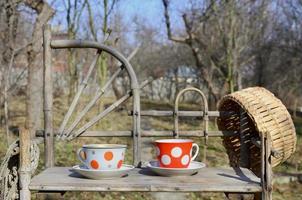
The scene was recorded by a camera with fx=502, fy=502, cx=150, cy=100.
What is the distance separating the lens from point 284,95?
1347 centimetres

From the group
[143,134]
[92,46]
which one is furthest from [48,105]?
[143,134]

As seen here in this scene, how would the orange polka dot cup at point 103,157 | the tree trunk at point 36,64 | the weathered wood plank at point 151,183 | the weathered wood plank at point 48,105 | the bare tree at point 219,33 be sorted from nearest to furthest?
the weathered wood plank at point 151,183, the orange polka dot cup at point 103,157, the weathered wood plank at point 48,105, the tree trunk at point 36,64, the bare tree at point 219,33

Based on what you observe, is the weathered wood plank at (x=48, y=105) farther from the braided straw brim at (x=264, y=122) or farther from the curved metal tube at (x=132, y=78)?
the braided straw brim at (x=264, y=122)

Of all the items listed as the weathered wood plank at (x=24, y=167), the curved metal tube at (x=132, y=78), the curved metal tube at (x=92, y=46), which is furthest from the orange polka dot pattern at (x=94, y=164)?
the curved metal tube at (x=92, y=46)

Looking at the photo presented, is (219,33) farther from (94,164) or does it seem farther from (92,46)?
(94,164)

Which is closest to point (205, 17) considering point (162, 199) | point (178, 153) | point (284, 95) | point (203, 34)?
point (203, 34)

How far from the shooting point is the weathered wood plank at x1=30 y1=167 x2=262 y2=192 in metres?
1.97

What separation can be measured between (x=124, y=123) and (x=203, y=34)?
9.74 ft

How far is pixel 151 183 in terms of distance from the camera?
203 centimetres

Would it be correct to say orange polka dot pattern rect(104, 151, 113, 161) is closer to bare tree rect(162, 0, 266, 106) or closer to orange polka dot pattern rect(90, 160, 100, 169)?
orange polka dot pattern rect(90, 160, 100, 169)

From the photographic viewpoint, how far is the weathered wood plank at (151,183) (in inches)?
77.7

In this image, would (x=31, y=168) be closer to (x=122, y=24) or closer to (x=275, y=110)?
(x=275, y=110)

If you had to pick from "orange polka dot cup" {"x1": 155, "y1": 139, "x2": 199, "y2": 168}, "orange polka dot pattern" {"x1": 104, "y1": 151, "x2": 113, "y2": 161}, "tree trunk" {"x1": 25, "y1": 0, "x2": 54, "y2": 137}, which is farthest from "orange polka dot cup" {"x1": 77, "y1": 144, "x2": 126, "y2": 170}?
"tree trunk" {"x1": 25, "y1": 0, "x2": 54, "y2": 137}

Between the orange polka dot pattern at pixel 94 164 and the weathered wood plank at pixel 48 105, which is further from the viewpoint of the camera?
the weathered wood plank at pixel 48 105
